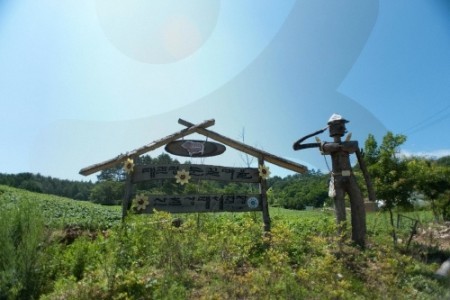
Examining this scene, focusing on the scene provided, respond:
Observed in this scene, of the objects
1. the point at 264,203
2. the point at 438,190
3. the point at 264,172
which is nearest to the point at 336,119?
the point at 264,172

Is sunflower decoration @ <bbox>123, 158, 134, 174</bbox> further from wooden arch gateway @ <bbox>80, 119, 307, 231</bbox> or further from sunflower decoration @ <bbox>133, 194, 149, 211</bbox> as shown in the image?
sunflower decoration @ <bbox>133, 194, 149, 211</bbox>

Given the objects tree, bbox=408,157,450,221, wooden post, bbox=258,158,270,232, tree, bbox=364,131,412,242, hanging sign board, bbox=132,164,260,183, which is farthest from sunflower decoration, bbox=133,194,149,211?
tree, bbox=408,157,450,221

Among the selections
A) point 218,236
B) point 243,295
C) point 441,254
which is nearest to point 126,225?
point 218,236

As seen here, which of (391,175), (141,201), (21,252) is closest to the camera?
(21,252)

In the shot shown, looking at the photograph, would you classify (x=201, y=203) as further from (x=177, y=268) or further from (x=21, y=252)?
(x=21, y=252)

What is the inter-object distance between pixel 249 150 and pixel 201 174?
1177mm

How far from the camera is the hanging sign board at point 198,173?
24.0ft

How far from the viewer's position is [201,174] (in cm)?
746

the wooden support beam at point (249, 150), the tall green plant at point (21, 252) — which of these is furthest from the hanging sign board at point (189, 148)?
the tall green plant at point (21, 252)

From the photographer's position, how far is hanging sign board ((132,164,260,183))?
288 inches

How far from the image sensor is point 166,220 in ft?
16.9

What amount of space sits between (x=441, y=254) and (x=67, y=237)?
7908 mm

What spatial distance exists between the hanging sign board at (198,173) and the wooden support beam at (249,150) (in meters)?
0.41

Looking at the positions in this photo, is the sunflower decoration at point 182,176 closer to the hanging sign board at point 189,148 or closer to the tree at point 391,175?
the hanging sign board at point 189,148
